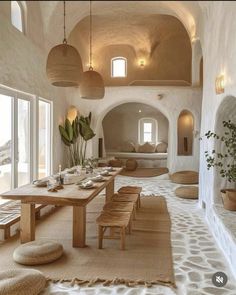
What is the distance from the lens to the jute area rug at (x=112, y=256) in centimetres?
312

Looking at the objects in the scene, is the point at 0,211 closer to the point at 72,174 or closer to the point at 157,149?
the point at 72,174

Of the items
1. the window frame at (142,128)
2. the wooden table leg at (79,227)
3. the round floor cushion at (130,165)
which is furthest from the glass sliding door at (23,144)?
the window frame at (142,128)

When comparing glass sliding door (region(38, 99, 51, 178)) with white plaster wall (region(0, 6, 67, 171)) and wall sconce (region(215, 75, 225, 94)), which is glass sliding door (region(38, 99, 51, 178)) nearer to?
white plaster wall (region(0, 6, 67, 171))

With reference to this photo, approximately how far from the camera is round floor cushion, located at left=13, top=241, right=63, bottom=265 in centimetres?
332

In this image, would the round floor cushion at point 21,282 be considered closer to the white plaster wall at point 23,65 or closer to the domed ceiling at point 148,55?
the white plaster wall at point 23,65

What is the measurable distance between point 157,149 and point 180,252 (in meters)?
10.4

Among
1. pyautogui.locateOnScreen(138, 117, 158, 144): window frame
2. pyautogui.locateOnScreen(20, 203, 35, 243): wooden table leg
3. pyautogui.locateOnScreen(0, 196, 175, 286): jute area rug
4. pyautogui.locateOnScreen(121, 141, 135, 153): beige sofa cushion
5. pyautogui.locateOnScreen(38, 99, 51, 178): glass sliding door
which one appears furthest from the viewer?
pyautogui.locateOnScreen(138, 117, 158, 144): window frame

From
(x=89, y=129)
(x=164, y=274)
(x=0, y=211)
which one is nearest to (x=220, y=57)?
(x=164, y=274)

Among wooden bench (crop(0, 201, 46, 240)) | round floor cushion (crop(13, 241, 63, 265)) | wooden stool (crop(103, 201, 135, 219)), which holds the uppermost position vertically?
wooden stool (crop(103, 201, 135, 219))

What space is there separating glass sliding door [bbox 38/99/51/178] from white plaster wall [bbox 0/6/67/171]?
→ 0.76 feet

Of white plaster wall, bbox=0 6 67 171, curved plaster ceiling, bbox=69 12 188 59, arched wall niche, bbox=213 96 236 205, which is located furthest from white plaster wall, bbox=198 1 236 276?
curved plaster ceiling, bbox=69 12 188 59

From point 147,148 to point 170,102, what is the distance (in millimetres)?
4740

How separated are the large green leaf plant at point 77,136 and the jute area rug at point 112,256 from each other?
381cm

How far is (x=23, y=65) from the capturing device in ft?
20.0
